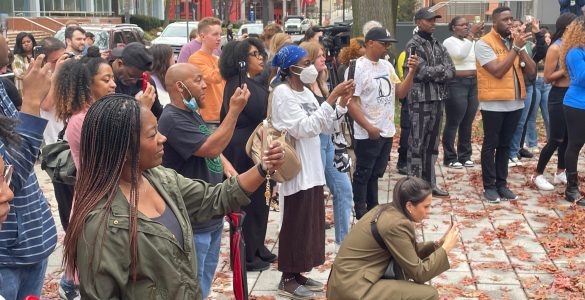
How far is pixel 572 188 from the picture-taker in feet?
26.0

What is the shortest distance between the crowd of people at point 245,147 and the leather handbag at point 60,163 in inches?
5.0

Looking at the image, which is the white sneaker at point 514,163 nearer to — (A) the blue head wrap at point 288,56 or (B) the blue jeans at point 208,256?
(A) the blue head wrap at point 288,56

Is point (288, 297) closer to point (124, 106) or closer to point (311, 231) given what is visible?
point (311, 231)

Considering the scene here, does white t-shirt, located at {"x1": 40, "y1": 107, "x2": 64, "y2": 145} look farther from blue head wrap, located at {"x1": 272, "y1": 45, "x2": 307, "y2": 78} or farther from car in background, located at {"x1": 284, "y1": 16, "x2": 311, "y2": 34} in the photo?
car in background, located at {"x1": 284, "y1": 16, "x2": 311, "y2": 34}

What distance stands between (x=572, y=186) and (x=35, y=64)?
21.0 feet

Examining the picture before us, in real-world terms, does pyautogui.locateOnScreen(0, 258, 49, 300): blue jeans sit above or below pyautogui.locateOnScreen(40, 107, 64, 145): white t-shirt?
below

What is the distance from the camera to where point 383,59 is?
7.05 metres

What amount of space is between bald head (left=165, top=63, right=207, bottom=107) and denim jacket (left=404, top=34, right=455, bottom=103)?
355cm

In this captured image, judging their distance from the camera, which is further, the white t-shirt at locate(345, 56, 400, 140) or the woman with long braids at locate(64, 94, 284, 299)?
the white t-shirt at locate(345, 56, 400, 140)

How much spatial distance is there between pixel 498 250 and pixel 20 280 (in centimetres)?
432

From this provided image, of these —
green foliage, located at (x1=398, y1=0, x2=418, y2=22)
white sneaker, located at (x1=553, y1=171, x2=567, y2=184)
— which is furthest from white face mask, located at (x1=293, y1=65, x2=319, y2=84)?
green foliage, located at (x1=398, y1=0, x2=418, y2=22)

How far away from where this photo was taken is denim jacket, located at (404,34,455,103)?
24.5 feet

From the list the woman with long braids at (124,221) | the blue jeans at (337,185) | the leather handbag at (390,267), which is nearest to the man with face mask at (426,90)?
the blue jeans at (337,185)

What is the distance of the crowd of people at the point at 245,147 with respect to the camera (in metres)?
2.62
